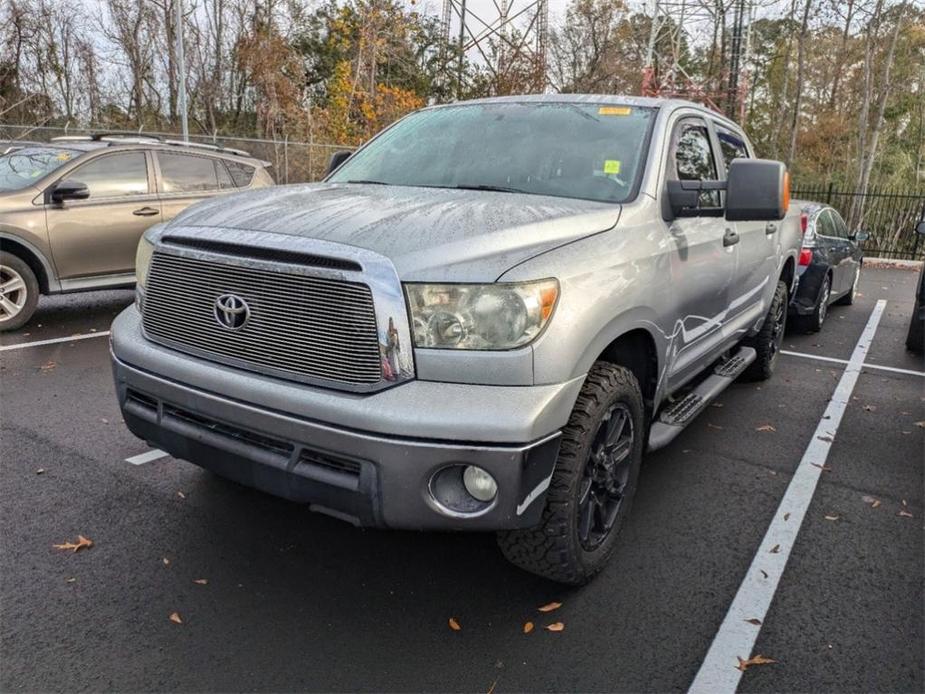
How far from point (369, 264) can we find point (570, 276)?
70 centimetres

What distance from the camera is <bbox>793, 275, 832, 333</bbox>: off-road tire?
8344 millimetres

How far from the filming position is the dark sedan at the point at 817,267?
8.17m

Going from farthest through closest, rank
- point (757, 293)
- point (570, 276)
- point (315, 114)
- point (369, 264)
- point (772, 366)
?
point (315, 114), point (772, 366), point (757, 293), point (570, 276), point (369, 264)

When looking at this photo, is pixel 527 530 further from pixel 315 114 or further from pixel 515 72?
pixel 315 114

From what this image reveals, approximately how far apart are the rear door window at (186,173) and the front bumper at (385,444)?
19.2 ft

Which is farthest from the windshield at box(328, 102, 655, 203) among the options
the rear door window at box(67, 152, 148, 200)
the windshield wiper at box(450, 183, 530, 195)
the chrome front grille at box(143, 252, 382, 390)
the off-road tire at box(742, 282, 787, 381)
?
the rear door window at box(67, 152, 148, 200)

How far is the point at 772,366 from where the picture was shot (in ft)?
20.6

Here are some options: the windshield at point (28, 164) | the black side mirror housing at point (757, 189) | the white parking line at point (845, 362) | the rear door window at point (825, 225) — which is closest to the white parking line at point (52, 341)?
the windshield at point (28, 164)

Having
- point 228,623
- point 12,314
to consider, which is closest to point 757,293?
point 228,623

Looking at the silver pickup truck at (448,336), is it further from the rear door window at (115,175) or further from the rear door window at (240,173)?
the rear door window at (240,173)

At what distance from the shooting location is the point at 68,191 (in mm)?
Answer: 6707

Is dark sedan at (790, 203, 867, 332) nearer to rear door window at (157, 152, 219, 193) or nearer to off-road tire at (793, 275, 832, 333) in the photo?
off-road tire at (793, 275, 832, 333)

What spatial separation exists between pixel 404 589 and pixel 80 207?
579 cm

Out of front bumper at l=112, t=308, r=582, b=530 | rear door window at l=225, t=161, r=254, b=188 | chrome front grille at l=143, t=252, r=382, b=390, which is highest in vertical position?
rear door window at l=225, t=161, r=254, b=188
